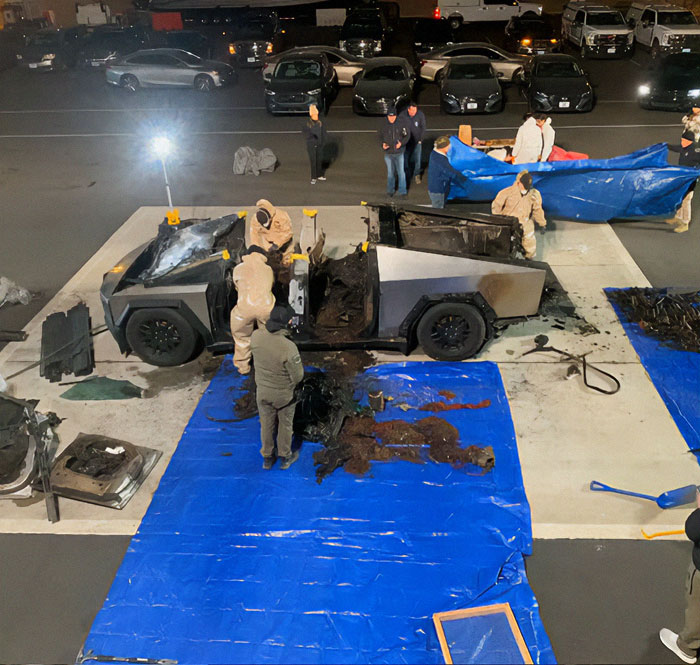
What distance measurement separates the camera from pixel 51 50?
22406 millimetres

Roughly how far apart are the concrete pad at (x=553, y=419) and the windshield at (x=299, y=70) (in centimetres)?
1020

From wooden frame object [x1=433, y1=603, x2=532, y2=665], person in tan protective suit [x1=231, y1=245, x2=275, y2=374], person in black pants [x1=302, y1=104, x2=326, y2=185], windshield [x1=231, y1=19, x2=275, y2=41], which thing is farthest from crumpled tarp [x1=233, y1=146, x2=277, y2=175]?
windshield [x1=231, y1=19, x2=275, y2=41]

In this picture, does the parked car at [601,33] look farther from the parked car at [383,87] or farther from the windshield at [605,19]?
the parked car at [383,87]

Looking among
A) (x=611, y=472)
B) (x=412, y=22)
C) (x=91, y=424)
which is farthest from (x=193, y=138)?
(x=412, y=22)

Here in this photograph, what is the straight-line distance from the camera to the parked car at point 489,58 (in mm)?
18000

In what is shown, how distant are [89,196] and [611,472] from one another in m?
11.1

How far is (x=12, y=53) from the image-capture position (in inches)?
971

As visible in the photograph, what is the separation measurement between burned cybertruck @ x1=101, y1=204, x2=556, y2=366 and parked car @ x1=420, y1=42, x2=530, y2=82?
1263 centimetres

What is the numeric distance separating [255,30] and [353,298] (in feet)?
65.7

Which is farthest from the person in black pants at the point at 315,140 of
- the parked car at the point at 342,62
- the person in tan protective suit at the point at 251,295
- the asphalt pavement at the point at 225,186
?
the parked car at the point at 342,62

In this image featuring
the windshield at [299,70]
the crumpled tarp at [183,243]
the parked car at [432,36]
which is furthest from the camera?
the parked car at [432,36]

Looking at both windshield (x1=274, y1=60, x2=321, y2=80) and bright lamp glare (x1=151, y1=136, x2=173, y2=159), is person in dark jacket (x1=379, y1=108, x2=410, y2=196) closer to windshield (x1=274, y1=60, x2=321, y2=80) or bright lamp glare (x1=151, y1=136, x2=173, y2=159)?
bright lamp glare (x1=151, y1=136, x2=173, y2=159)

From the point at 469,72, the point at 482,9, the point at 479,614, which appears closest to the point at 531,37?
the point at 469,72

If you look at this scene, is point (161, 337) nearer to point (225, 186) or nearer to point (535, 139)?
point (225, 186)
